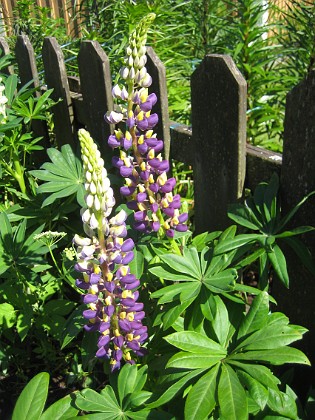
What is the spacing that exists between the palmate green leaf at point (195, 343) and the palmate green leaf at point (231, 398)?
0.09 m

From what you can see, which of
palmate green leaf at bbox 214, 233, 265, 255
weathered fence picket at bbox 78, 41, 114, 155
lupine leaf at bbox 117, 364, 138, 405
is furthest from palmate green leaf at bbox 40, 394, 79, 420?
weathered fence picket at bbox 78, 41, 114, 155

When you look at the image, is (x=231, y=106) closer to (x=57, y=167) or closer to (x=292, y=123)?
(x=292, y=123)

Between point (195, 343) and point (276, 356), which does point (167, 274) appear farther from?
point (276, 356)

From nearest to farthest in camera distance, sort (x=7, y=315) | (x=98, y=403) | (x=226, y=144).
Answer: (x=98, y=403) < (x=226, y=144) < (x=7, y=315)

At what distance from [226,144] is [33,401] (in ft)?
3.08

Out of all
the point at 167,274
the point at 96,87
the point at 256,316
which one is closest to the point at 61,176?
the point at 96,87

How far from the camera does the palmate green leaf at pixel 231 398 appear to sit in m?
1.06

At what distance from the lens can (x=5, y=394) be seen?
79.9 inches

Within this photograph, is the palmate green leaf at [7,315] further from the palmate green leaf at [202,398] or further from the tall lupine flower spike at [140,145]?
the palmate green leaf at [202,398]

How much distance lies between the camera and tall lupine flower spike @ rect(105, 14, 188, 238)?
1.33 metres

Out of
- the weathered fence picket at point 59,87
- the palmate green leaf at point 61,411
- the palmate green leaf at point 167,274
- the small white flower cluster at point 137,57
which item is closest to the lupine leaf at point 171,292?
the palmate green leaf at point 167,274

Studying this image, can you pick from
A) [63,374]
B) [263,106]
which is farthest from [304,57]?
[63,374]

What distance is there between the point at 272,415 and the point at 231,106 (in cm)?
88

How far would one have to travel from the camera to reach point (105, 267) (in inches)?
48.2
